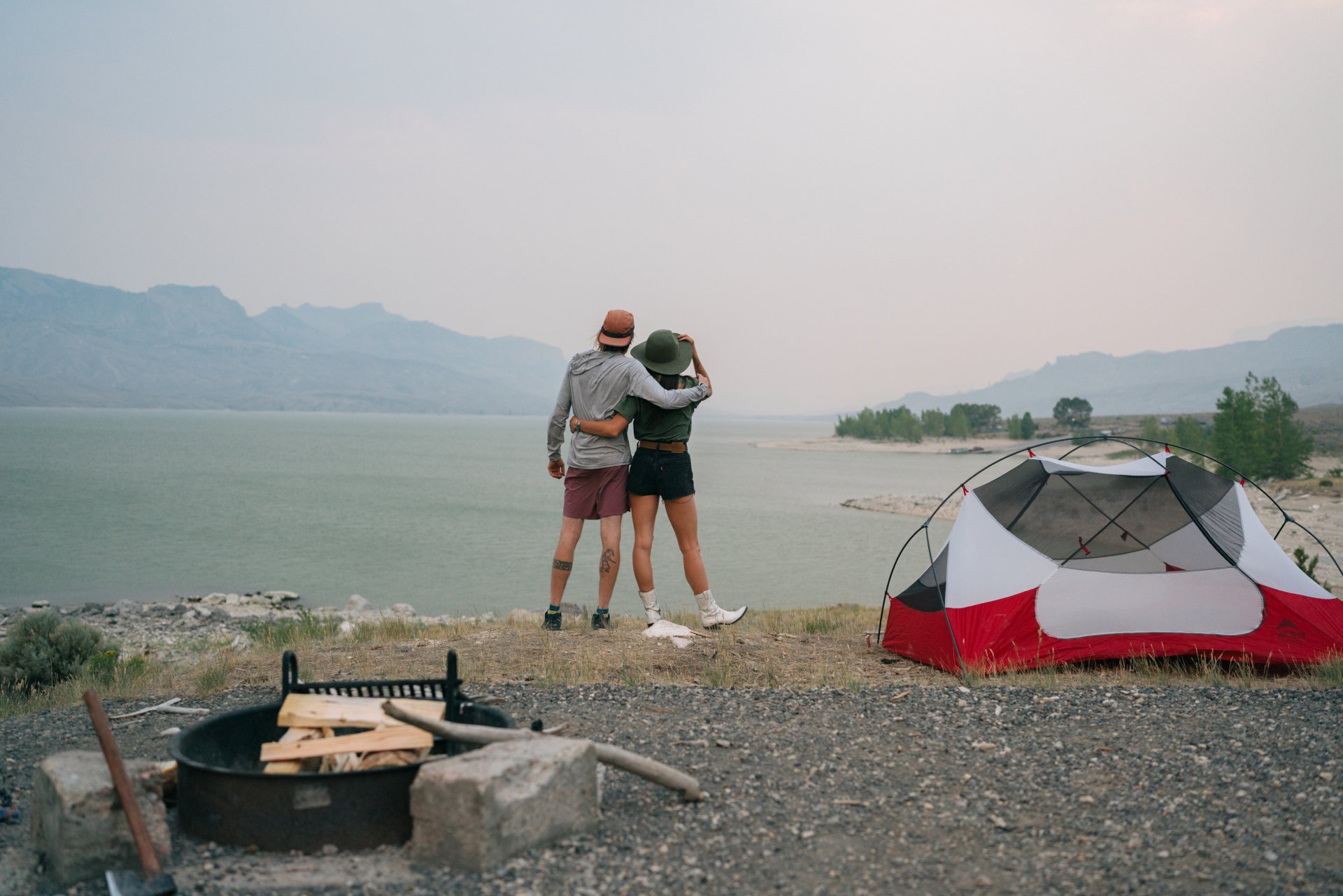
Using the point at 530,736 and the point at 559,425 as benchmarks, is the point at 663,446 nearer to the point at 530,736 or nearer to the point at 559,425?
the point at 559,425

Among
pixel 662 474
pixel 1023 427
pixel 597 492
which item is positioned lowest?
pixel 597 492

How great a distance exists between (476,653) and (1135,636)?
4.86 meters

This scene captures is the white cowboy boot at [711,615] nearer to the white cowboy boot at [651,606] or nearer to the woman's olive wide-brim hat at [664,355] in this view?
Result: the white cowboy boot at [651,606]

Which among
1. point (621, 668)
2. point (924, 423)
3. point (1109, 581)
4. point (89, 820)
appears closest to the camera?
point (89, 820)

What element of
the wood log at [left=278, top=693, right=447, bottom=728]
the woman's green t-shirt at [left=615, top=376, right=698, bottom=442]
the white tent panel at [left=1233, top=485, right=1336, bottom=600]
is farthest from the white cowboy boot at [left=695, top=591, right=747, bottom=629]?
the white tent panel at [left=1233, top=485, right=1336, bottom=600]

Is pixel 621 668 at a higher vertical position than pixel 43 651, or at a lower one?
higher

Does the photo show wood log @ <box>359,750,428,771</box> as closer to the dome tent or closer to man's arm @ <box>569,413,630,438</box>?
man's arm @ <box>569,413,630,438</box>

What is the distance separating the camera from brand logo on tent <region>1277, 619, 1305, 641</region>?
679cm

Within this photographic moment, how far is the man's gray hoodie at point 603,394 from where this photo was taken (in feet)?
23.2

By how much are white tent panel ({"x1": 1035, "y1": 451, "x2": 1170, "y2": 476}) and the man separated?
304cm

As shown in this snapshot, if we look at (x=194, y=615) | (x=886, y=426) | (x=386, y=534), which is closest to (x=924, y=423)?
(x=886, y=426)

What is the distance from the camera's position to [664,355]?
24.3 ft

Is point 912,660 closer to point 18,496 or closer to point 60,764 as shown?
point 60,764

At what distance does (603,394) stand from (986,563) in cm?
326
